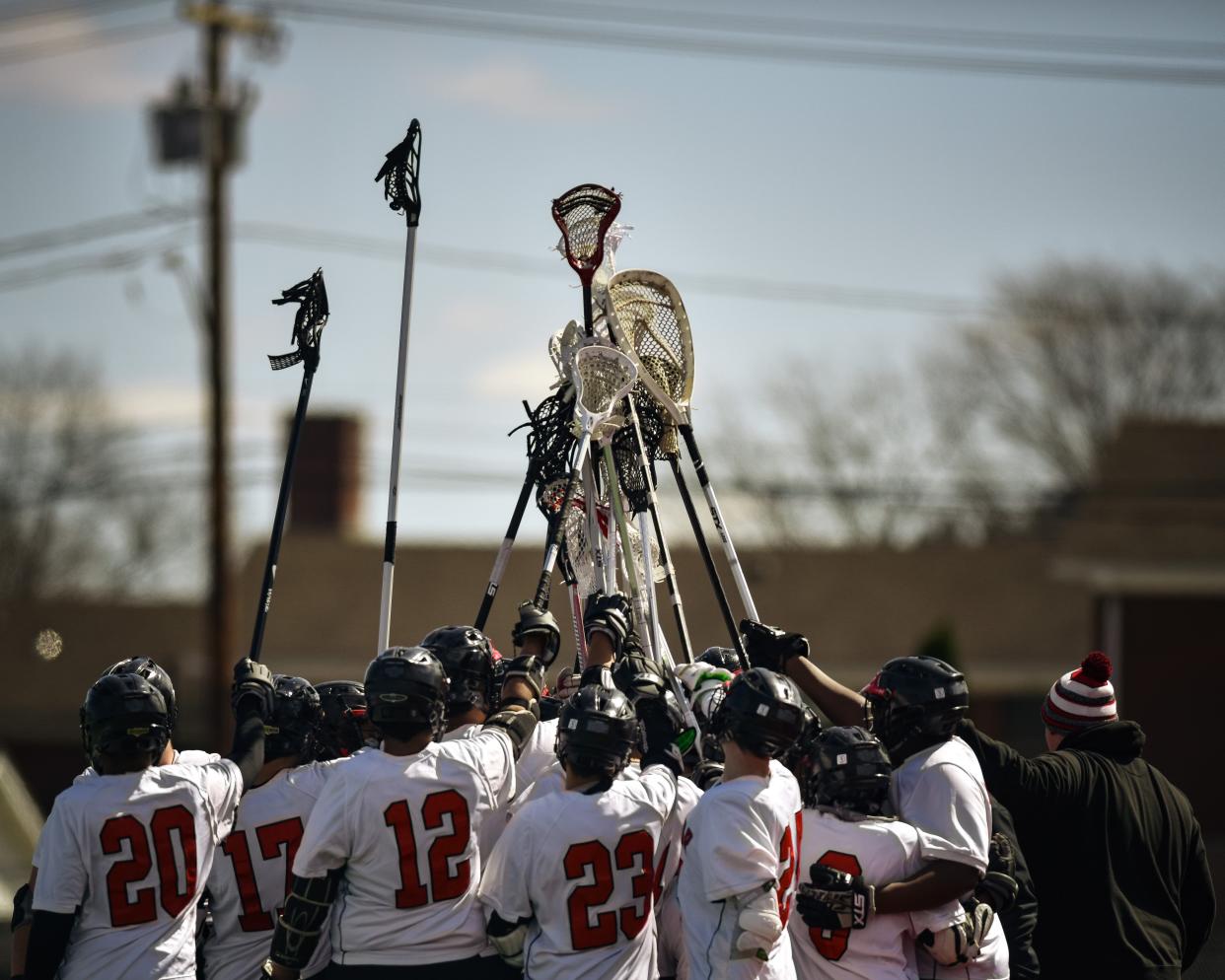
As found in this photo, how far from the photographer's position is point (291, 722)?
6.43 meters

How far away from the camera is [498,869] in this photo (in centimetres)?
577

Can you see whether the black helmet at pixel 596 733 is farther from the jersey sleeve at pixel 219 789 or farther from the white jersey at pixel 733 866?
the jersey sleeve at pixel 219 789

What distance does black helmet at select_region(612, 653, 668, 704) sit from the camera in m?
6.37

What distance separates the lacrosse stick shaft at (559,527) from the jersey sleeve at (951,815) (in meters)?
1.88

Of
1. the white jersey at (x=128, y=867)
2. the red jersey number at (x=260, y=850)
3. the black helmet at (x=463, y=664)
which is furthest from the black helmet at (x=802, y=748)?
the white jersey at (x=128, y=867)

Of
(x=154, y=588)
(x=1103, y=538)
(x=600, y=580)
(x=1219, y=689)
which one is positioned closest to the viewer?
(x=600, y=580)

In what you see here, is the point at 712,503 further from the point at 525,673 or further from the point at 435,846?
the point at 435,846

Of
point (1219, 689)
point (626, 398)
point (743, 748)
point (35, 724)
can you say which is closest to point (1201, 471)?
point (1219, 689)

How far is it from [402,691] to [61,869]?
1.25m

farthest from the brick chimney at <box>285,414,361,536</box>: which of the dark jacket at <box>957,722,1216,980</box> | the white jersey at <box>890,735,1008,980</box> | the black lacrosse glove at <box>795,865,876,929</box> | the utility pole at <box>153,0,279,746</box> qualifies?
the black lacrosse glove at <box>795,865,876,929</box>

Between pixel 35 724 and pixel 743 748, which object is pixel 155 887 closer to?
pixel 743 748

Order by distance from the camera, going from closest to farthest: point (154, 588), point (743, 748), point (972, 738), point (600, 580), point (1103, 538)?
point (743, 748) < point (972, 738) < point (600, 580) < point (1103, 538) < point (154, 588)

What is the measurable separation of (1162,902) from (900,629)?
24863 millimetres

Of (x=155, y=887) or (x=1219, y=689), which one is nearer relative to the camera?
(x=155, y=887)
